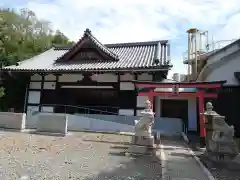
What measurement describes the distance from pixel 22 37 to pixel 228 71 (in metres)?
24.2

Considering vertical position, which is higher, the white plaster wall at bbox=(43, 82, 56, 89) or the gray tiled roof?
the gray tiled roof

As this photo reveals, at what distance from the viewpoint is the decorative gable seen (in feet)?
51.3

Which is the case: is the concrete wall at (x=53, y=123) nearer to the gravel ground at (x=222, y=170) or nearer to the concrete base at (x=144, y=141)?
the concrete base at (x=144, y=141)

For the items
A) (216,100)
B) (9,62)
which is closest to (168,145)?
(216,100)

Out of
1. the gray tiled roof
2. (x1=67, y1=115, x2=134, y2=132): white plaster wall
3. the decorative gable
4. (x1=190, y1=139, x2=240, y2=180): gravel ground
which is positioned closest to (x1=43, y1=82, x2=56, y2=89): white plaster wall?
the gray tiled roof

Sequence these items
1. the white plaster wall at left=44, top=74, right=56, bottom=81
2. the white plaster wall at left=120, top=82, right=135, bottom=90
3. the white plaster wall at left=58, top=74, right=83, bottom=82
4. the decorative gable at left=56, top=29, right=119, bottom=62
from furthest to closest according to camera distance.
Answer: the decorative gable at left=56, top=29, right=119, bottom=62
the white plaster wall at left=44, top=74, right=56, bottom=81
the white plaster wall at left=58, top=74, right=83, bottom=82
the white plaster wall at left=120, top=82, right=135, bottom=90

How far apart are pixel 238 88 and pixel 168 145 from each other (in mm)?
6068

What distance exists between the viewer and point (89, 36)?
1602 cm

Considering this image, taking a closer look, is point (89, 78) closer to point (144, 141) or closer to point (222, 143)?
point (144, 141)

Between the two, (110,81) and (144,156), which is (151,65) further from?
(144,156)

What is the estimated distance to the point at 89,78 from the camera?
14.9 m

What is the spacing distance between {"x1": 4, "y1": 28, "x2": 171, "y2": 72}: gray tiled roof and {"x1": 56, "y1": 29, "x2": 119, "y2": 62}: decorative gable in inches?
5.8

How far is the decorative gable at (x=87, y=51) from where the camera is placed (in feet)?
51.3

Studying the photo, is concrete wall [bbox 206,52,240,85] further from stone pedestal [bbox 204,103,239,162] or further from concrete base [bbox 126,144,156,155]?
concrete base [bbox 126,144,156,155]
